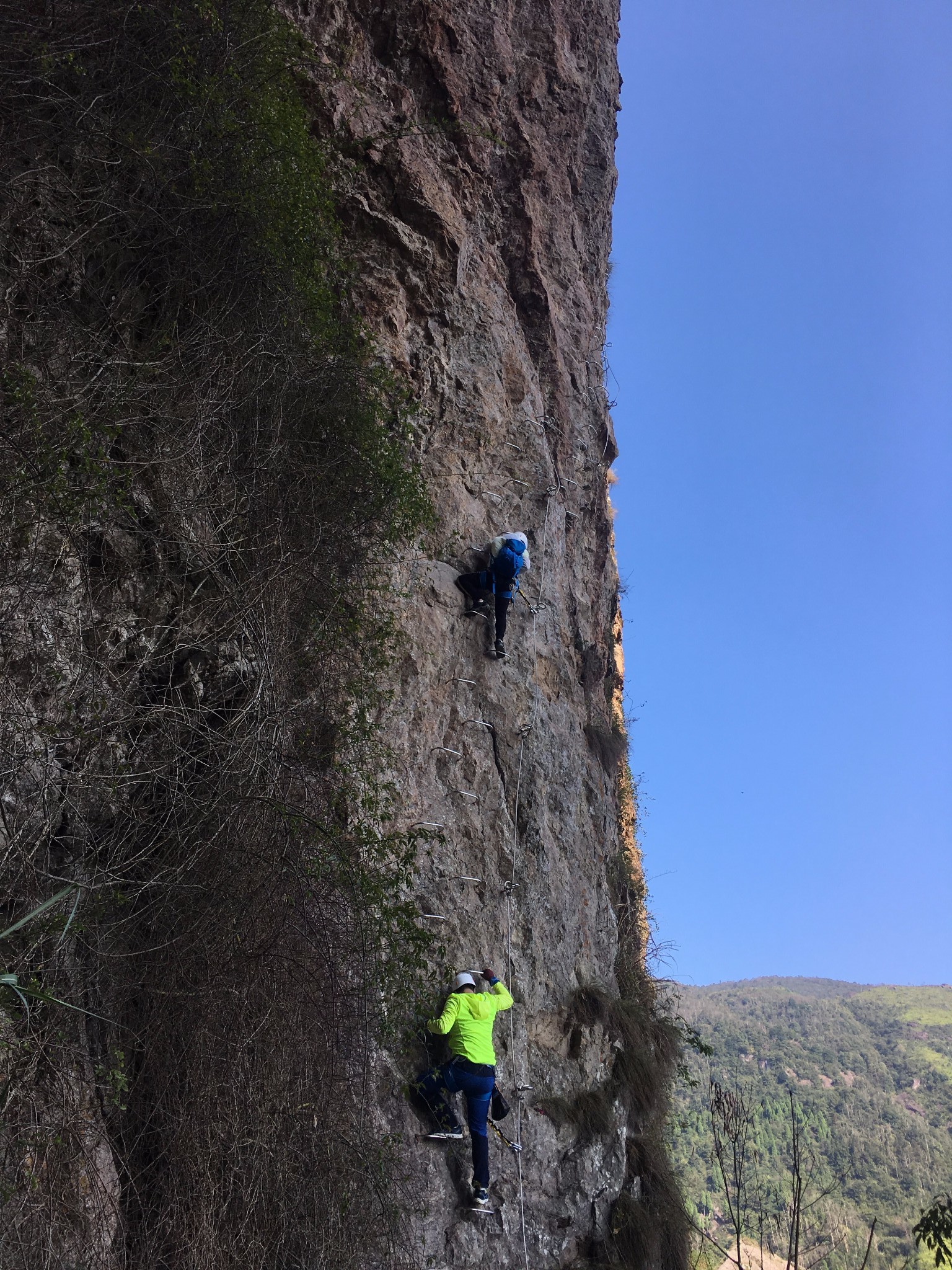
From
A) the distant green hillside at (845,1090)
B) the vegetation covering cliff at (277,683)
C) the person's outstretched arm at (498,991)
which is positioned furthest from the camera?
the distant green hillside at (845,1090)

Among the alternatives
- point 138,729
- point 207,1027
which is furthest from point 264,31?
point 207,1027

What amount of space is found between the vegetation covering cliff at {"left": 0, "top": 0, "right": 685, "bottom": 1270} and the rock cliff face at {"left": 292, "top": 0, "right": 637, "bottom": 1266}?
0.05m

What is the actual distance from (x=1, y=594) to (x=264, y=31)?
518cm

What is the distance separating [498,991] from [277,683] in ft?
9.68

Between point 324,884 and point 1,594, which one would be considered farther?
point 324,884

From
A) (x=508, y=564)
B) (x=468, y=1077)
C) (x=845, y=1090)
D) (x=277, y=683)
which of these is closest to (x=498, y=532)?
(x=508, y=564)

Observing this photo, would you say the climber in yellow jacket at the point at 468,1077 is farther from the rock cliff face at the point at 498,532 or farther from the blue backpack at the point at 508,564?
the blue backpack at the point at 508,564

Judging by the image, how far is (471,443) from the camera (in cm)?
880

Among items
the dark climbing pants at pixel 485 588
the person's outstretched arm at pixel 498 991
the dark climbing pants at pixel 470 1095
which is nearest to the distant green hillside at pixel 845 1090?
the dark climbing pants at pixel 470 1095

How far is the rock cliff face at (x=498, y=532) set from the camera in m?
6.90

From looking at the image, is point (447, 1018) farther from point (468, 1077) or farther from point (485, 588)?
point (485, 588)

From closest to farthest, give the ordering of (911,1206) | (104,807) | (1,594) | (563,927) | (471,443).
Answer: (1,594), (104,807), (563,927), (471,443), (911,1206)

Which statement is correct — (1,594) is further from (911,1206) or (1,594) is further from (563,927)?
(911,1206)

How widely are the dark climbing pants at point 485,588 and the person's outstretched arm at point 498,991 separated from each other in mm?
3016
